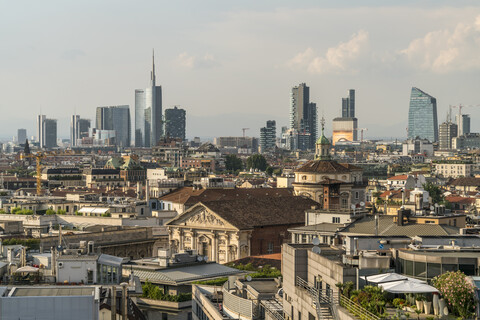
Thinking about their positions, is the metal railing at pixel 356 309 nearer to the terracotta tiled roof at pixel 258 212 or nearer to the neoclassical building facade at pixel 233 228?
the neoclassical building facade at pixel 233 228

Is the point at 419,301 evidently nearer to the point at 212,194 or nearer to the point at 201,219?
the point at 201,219

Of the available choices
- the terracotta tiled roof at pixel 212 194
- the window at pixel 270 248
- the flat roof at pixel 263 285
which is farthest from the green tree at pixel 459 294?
the terracotta tiled roof at pixel 212 194

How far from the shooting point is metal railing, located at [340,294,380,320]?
22177 millimetres

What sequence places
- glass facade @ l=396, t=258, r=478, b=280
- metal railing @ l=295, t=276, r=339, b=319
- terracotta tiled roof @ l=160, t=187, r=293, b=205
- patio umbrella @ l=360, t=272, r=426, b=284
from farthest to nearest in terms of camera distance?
terracotta tiled roof @ l=160, t=187, r=293, b=205 → metal railing @ l=295, t=276, r=339, b=319 → glass facade @ l=396, t=258, r=478, b=280 → patio umbrella @ l=360, t=272, r=426, b=284

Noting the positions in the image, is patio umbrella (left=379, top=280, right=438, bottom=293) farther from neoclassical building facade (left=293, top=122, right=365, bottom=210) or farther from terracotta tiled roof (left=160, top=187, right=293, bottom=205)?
neoclassical building facade (left=293, top=122, right=365, bottom=210)

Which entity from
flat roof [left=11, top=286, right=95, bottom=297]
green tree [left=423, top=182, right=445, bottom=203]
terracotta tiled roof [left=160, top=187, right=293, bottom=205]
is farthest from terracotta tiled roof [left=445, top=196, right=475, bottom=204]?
flat roof [left=11, top=286, right=95, bottom=297]

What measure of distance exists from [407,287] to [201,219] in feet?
211

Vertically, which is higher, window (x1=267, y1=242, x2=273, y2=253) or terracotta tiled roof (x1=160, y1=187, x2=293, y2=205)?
terracotta tiled roof (x1=160, y1=187, x2=293, y2=205)

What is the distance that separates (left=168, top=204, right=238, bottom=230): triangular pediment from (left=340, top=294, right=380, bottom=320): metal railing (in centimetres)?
5962

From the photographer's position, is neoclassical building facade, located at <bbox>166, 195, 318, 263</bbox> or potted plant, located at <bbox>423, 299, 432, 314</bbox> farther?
neoclassical building facade, located at <bbox>166, 195, 318, 263</bbox>

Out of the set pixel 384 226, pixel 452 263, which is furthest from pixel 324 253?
pixel 384 226

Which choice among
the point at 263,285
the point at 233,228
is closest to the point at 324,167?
the point at 233,228

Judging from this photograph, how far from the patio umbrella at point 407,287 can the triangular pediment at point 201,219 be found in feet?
199

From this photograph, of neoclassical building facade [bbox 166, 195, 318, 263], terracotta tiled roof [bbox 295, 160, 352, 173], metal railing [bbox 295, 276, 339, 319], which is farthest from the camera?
terracotta tiled roof [bbox 295, 160, 352, 173]
